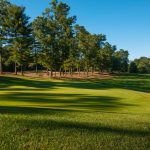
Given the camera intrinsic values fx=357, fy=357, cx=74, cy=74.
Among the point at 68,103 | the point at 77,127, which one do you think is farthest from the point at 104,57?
the point at 77,127

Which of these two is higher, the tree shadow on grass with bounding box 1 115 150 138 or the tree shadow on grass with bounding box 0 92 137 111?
the tree shadow on grass with bounding box 1 115 150 138

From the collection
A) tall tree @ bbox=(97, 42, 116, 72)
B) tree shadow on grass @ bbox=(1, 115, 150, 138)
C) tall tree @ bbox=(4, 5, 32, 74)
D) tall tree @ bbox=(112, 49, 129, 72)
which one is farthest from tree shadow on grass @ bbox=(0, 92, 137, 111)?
tall tree @ bbox=(112, 49, 129, 72)

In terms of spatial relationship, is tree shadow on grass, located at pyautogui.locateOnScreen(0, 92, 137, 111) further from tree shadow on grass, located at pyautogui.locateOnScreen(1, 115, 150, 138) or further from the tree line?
the tree line

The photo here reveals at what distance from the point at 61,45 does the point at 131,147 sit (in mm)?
72745

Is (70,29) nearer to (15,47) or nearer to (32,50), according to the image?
(32,50)

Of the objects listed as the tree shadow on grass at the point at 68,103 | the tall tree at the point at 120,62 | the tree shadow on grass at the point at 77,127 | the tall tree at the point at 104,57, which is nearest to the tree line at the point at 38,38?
the tall tree at the point at 104,57

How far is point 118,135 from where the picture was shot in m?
9.80

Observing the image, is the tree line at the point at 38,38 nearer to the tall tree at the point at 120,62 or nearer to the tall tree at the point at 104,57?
the tall tree at the point at 104,57

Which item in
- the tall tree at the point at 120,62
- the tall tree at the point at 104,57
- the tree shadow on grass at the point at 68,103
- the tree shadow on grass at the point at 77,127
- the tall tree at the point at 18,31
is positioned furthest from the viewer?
the tall tree at the point at 120,62

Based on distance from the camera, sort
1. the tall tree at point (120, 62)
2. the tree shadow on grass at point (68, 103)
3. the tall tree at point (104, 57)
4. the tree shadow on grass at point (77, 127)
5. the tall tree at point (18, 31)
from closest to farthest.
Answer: the tree shadow on grass at point (77, 127), the tree shadow on grass at point (68, 103), the tall tree at point (18, 31), the tall tree at point (104, 57), the tall tree at point (120, 62)

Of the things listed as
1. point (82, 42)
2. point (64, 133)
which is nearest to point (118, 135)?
point (64, 133)

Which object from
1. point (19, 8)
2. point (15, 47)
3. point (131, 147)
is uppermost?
point (19, 8)

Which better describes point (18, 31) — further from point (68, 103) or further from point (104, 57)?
point (104, 57)

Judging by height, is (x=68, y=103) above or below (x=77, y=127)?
below
